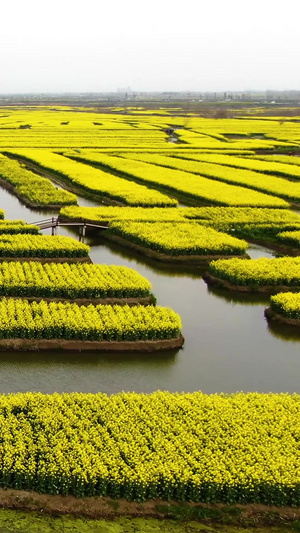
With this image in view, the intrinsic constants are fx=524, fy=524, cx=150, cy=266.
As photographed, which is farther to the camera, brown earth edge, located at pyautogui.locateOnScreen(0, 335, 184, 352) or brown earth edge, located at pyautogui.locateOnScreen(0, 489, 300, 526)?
brown earth edge, located at pyautogui.locateOnScreen(0, 335, 184, 352)

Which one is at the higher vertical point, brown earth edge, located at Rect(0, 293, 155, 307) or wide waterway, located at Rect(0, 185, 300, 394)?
brown earth edge, located at Rect(0, 293, 155, 307)

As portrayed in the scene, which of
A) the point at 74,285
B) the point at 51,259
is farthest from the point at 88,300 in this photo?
the point at 51,259

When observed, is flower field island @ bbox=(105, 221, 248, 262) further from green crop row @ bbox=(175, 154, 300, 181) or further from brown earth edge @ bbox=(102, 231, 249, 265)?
green crop row @ bbox=(175, 154, 300, 181)

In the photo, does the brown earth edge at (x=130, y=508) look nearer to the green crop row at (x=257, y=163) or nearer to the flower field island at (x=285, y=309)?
the flower field island at (x=285, y=309)

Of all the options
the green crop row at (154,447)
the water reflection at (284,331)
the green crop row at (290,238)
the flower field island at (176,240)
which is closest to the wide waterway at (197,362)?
the water reflection at (284,331)

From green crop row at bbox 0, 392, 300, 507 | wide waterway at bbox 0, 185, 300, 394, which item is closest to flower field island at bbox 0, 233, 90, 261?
wide waterway at bbox 0, 185, 300, 394

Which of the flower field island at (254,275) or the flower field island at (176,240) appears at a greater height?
the flower field island at (176,240)

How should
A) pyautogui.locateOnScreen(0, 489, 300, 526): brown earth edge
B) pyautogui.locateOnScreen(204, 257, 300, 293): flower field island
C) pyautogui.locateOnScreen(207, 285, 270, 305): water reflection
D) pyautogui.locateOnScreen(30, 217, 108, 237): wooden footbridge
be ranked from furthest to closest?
pyautogui.locateOnScreen(30, 217, 108, 237): wooden footbridge → pyautogui.locateOnScreen(204, 257, 300, 293): flower field island → pyautogui.locateOnScreen(207, 285, 270, 305): water reflection → pyautogui.locateOnScreen(0, 489, 300, 526): brown earth edge
